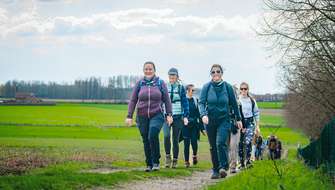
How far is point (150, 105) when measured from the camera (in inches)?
529

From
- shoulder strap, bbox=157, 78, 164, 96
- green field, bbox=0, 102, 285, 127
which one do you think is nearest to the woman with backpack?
shoulder strap, bbox=157, 78, 164, 96

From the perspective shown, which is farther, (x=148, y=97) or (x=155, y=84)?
(x=155, y=84)

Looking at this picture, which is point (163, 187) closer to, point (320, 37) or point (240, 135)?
point (240, 135)

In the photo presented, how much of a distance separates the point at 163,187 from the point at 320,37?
16.7 m

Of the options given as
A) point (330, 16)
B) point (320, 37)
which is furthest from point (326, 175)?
point (320, 37)

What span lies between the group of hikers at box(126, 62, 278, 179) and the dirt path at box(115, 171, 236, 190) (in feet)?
1.75

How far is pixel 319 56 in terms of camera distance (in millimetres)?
28234

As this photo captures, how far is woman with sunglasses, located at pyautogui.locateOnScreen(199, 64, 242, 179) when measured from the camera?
492 inches

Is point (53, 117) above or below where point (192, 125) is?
below

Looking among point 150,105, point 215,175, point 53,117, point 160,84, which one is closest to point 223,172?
point 215,175

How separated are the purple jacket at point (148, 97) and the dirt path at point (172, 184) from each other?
1.65m

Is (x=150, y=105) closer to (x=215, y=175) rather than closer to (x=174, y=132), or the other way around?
(x=215, y=175)

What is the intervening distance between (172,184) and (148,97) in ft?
8.31

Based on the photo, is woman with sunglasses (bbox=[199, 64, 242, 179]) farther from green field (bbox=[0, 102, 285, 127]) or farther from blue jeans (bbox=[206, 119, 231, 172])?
green field (bbox=[0, 102, 285, 127])
